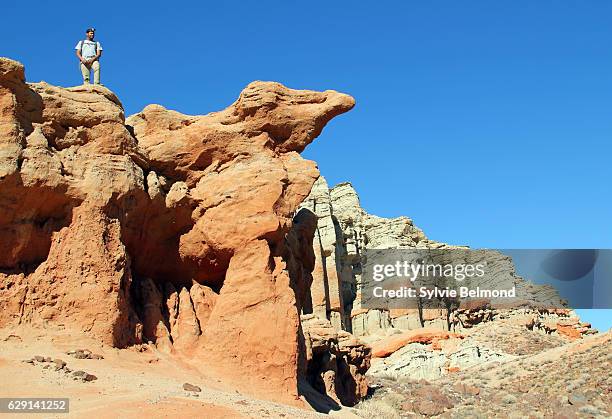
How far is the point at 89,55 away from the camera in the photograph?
63.9 feet

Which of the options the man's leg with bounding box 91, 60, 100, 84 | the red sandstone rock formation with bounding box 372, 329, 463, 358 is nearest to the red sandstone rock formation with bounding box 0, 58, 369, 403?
the man's leg with bounding box 91, 60, 100, 84

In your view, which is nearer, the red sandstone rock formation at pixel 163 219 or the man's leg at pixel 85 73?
the red sandstone rock formation at pixel 163 219

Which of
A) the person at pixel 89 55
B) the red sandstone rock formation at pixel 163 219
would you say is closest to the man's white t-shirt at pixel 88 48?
the person at pixel 89 55

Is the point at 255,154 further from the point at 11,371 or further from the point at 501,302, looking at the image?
the point at 501,302

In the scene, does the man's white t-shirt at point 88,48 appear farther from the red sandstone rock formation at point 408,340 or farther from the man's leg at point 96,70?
the red sandstone rock formation at point 408,340

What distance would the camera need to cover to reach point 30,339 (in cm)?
1478

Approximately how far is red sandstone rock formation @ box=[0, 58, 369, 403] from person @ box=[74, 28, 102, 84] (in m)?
1.52

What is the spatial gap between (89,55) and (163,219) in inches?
189

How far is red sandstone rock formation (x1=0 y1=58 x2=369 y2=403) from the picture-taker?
51.9 feet

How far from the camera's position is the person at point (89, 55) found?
19.3m

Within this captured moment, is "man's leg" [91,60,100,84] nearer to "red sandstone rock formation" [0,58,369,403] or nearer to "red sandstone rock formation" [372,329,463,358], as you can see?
"red sandstone rock formation" [0,58,369,403]

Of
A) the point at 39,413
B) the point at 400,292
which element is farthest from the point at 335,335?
the point at 400,292

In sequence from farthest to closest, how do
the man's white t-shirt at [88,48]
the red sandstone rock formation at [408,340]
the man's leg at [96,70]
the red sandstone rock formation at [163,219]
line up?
1. the red sandstone rock formation at [408,340]
2. the man's white t-shirt at [88,48]
3. the man's leg at [96,70]
4. the red sandstone rock formation at [163,219]

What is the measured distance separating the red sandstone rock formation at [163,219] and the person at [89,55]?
152cm
